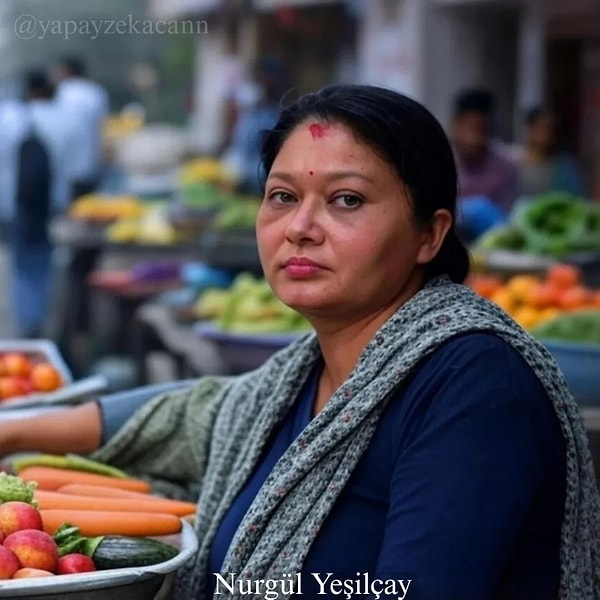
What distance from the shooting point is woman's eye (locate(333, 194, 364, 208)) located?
2.15 m

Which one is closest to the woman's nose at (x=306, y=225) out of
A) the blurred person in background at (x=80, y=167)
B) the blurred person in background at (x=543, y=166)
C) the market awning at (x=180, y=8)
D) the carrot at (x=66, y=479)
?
the carrot at (x=66, y=479)

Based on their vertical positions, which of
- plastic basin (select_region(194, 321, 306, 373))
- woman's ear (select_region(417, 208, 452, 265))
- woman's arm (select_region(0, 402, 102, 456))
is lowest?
plastic basin (select_region(194, 321, 306, 373))

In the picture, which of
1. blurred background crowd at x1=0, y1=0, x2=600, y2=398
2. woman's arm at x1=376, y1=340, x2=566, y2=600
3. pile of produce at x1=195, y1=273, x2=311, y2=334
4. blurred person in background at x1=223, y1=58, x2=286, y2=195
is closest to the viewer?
woman's arm at x1=376, y1=340, x2=566, y2=600

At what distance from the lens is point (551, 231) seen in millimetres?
6109

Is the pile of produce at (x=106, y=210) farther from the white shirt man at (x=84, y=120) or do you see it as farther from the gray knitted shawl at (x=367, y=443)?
the gray knitted shawl at (x=367, y=443)

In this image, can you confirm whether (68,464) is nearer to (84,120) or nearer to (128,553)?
(128,553)

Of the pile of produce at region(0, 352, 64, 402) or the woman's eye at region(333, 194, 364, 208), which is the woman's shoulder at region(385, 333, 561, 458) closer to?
the woman's eye at region(333, 194, 364, 208)

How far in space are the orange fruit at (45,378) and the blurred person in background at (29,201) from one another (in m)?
5.35

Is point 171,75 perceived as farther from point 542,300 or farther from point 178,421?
point 178,421

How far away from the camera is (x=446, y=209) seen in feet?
7.38

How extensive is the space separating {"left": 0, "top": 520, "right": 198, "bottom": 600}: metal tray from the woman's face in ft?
1.67

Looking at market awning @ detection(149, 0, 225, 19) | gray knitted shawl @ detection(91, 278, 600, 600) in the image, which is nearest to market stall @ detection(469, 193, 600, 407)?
gray knitted shawl @ detection(91, 278, 600, 600)

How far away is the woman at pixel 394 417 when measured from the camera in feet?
6.21

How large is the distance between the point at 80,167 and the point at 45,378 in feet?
23.1
